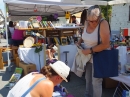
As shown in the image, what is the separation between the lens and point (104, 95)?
3.52 m

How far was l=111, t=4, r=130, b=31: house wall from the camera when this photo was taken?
43.2 ft

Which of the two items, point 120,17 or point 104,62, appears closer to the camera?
point 104,62

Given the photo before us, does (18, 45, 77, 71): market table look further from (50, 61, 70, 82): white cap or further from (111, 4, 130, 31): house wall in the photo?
(111, 4, 130, 31): house wall

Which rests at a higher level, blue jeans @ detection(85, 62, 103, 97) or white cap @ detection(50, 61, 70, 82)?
white cap @ detection(50, 61, 70, 82)

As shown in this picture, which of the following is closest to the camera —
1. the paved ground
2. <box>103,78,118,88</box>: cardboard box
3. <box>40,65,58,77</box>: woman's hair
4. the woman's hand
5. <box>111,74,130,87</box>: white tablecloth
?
<box>40,65,58,77</box>: woman's hair

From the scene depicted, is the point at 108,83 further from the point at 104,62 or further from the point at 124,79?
the point at 104,62

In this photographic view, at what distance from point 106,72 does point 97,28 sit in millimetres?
598

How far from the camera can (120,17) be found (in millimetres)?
13711

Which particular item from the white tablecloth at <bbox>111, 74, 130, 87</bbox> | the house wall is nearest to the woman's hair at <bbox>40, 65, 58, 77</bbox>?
the white tablecloth at <bbox>111, 74, 130, 87</bbox>

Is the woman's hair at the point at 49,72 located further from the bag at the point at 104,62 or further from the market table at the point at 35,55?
the market table at the point at 35,55

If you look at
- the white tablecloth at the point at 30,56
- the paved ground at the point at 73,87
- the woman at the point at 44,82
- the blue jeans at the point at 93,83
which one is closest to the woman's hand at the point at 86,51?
the blue jeans at the point at 93,83

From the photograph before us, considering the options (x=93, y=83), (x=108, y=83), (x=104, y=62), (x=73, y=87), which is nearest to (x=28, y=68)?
(x=73, y=87)

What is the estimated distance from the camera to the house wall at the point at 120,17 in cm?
1316

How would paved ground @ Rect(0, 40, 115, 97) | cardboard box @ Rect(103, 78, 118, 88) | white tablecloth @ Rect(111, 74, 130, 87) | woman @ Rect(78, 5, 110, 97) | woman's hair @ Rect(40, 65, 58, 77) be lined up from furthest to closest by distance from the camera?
1. cardboard box @ Rect(103, 78, 118, 88)
2. paved ground @ Rect(0, 40, 115, 97)
3. white tablecloth @ Rect(111, 74, 130, 87)
4. woman @ Rect(78, 5, 110, 97)
5. woman's hair @ Rect(40, 65, 58, 77)
